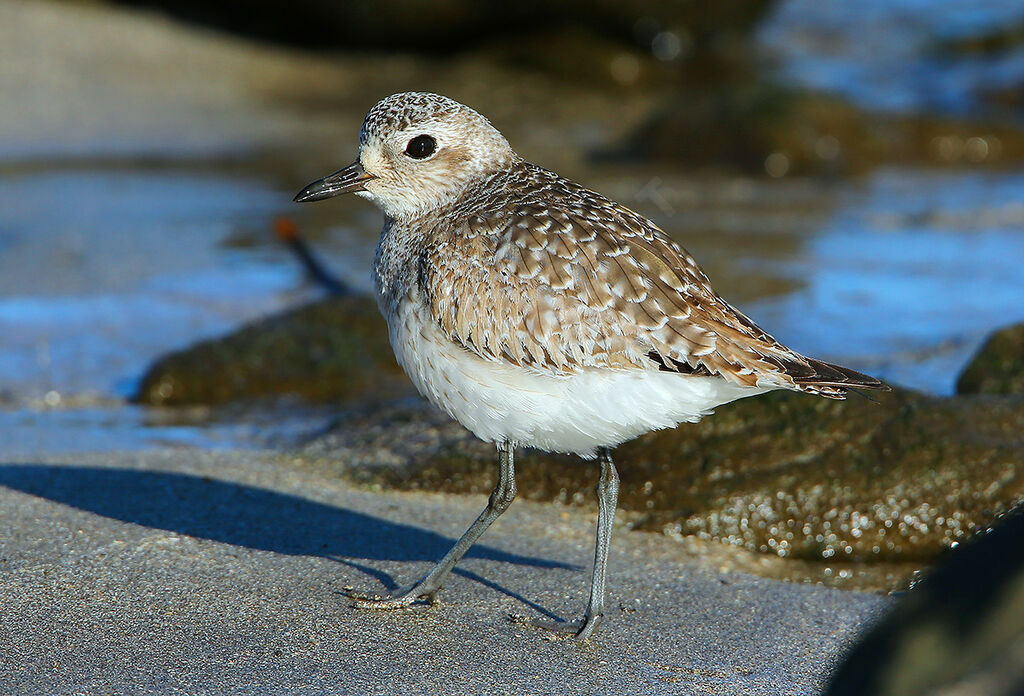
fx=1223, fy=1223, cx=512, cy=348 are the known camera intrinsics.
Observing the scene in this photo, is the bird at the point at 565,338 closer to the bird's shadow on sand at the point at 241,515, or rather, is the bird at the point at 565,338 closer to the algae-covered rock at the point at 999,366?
the bird's shadow on sand at the point at 241,515

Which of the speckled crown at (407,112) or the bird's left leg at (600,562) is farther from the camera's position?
the speckled crown at (407,112)

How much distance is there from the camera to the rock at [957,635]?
1.53 meters

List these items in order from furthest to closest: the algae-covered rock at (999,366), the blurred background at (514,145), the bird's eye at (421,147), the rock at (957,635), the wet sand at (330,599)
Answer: the blurred background at (514,145) → the algae-covered rock at (999,366) → the bird's eye at (421,147) → the wet sand at (330,599) → the rock at (957,635)

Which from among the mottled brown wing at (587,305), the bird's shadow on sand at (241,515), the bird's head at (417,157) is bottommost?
the bird's shadow on sand at (241,515)

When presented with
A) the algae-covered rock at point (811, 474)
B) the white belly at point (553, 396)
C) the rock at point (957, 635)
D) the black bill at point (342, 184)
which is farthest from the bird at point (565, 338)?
the rock at point (957, 635)

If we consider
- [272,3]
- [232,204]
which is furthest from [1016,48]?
[232,204]

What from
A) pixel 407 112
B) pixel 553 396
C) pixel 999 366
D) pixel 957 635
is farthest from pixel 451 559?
pixel 999 366

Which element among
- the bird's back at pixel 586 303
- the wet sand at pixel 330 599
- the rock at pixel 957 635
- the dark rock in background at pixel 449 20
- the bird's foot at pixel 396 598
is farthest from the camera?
the dark rock in background at pixel 449 20

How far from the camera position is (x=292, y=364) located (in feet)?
22.5

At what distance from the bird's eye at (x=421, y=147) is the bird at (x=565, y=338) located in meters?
0.28

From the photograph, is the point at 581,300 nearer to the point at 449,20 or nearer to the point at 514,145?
the point at 514,145

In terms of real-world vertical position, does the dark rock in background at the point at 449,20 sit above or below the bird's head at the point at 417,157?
above

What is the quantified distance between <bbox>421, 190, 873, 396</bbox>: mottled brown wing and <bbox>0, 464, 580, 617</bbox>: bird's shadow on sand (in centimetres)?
101

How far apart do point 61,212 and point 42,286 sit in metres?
2.00
